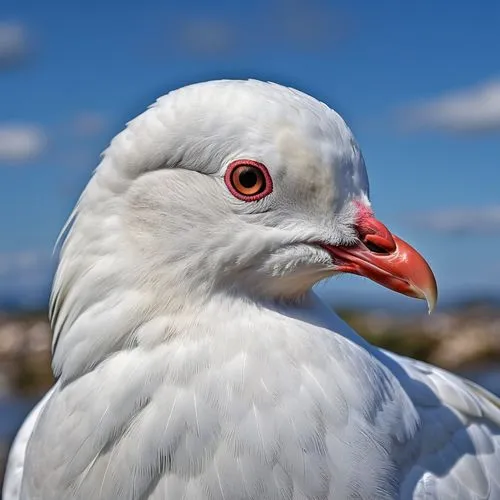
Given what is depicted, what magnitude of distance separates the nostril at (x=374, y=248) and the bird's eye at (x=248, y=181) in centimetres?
55

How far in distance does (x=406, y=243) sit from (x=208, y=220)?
941 millimetres

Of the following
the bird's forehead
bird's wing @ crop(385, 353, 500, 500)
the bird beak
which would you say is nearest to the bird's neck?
the bird beak

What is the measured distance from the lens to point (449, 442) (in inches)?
180

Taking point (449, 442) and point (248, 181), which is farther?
point (449, 442)

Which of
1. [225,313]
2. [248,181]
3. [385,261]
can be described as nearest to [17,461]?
[225,313]

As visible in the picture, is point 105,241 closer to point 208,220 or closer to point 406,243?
point 208,220

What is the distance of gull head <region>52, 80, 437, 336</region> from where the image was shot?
386 centimetres

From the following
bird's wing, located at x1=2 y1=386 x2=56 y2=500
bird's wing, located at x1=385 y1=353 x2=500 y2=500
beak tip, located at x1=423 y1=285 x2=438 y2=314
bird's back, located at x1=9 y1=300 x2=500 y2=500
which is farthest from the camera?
bird's wing, located at x1=2 y1=386 x2=56 y2=500

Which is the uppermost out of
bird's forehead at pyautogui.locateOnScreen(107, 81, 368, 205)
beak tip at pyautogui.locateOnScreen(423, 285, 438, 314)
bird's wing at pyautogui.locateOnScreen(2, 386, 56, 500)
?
bird's forehead at pyautogui.locateOnScreen(107, 81, 368, 205)

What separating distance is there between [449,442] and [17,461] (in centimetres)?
266

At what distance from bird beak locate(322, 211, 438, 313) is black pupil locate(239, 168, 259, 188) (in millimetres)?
452

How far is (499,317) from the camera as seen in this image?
3597 centimetres

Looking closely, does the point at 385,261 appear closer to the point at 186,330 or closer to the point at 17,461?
the point at 186,330

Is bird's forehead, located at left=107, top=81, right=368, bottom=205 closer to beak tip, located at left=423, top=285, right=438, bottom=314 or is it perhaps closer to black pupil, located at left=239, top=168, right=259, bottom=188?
black pupil, located at left=239, top=168, right=259, bottom=188
